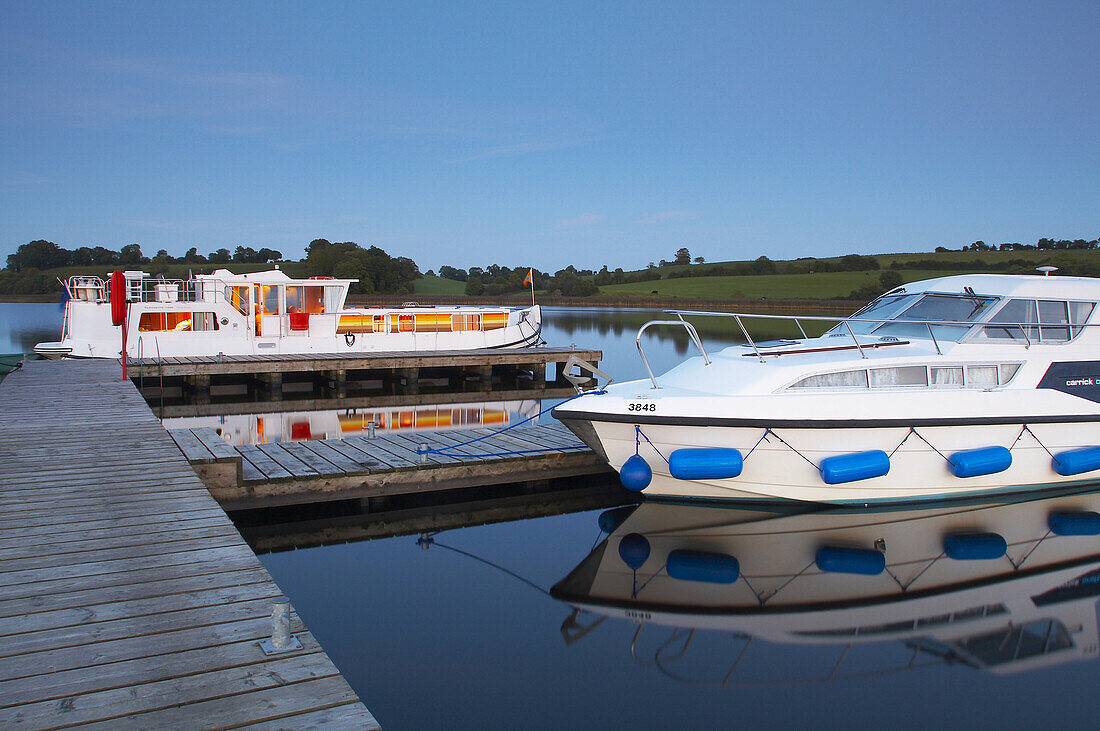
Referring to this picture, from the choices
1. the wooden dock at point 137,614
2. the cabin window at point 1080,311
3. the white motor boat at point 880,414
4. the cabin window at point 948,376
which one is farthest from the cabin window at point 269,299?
the cabin window at point 1080,311

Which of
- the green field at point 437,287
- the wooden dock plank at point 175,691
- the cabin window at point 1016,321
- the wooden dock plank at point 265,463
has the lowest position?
the wooden dock plank at point 265,463

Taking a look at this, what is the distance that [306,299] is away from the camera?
21.6 metres

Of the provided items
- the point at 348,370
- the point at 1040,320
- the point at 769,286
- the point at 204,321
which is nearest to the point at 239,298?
the point at 204,321

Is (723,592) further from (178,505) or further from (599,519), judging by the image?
(178,505)

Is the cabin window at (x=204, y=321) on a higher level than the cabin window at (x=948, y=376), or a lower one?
higher

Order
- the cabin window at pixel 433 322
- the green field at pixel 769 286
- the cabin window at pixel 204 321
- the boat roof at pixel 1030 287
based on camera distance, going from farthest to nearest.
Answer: the green field at pixel 769 286 < the cabin window at pixel 433 322 < the cabin window at pixel 204 321 < the boat roof at pixel 1030 287

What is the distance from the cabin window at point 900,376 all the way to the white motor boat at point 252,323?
14.6 metres

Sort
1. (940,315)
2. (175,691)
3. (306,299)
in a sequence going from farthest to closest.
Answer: (306,299) → (940,315) → (175,691)

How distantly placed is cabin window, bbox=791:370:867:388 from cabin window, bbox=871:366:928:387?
0.51ft

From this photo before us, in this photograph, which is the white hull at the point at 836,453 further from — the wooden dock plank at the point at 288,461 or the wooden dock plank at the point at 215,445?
the wooden dock plank at the point at 215,445

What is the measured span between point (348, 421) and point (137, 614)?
1219cm

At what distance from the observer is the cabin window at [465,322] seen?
75.5ft

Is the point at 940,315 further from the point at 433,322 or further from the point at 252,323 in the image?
the point at 252,323

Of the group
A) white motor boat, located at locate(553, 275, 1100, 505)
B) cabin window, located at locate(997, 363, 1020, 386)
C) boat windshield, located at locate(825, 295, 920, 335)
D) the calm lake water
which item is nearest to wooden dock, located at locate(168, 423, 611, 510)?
the calm lake water
